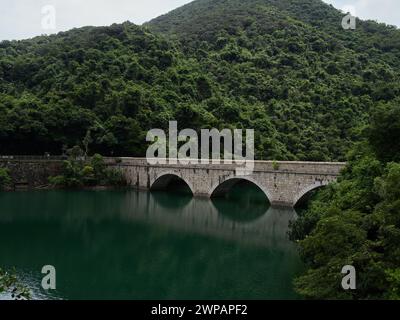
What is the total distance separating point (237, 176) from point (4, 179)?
21719 mm

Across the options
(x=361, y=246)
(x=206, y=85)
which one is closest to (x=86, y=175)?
Answer: (x=206, y=85)

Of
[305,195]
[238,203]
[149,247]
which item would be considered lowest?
[149,247]

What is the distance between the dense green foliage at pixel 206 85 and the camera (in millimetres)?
52969

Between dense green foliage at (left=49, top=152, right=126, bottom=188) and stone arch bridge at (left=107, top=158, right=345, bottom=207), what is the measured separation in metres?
1.25

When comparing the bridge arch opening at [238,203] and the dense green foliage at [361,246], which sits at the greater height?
the dense green foliage at [361,246]

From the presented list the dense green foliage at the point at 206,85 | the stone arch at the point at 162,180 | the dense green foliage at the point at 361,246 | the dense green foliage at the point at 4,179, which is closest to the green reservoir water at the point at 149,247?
the dense green foliage at the point at 361,246

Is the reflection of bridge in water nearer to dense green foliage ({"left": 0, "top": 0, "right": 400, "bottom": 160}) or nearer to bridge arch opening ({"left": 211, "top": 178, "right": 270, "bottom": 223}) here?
bridge arch opening ({"left": 211, "top": 178, "right": 270, "bottom": 223})

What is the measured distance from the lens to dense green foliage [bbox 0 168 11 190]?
44469 millimetres

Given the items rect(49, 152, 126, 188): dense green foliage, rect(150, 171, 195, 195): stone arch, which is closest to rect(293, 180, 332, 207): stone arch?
rect(150, 171, 195, 195): stone arch

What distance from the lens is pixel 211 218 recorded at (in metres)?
32.7

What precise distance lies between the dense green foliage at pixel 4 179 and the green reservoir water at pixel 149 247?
3731 millimetres

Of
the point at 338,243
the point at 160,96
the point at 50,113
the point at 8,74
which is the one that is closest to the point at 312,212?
the point at 338,243

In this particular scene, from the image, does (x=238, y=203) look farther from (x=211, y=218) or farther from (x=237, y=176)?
(x=211, y=218)

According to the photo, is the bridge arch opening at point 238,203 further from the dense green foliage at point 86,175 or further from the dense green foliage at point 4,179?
the dense green foliage at point 4,179
